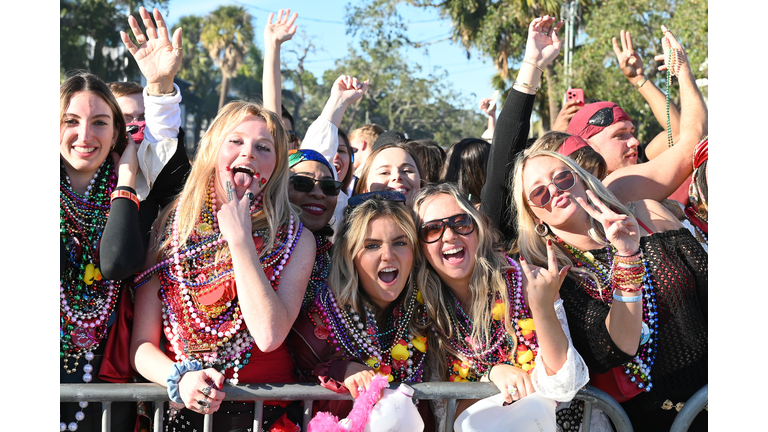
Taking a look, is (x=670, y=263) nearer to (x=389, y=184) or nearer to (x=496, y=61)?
(x=389, y=184)

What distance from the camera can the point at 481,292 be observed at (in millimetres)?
2564

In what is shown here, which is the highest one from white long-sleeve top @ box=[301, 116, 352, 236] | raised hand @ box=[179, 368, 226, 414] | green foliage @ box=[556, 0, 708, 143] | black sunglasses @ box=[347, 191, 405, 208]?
green foliage @ box=[556, 0, 708, 143]

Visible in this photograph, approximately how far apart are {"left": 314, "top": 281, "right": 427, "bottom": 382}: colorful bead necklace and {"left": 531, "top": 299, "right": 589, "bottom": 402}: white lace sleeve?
0.51 m

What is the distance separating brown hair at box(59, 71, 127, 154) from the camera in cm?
252

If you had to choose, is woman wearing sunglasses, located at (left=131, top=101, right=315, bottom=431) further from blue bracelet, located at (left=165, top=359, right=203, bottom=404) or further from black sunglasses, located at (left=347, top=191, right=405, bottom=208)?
black sunglasses, located at (left=347, top=191, right=405, bottom=208)

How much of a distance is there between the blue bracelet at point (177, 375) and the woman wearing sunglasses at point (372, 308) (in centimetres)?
45

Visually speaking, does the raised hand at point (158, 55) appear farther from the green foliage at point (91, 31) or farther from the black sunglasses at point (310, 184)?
the green foliage at point (91, 31)

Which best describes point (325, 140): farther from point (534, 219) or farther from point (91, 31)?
point (91, 31)

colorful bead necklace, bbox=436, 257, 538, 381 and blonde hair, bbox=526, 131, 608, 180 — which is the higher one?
blonde hair, bbox=526, 131, 608, 180

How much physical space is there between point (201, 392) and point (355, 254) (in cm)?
83

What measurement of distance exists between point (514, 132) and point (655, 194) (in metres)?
0.78

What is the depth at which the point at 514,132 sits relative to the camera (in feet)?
9.49

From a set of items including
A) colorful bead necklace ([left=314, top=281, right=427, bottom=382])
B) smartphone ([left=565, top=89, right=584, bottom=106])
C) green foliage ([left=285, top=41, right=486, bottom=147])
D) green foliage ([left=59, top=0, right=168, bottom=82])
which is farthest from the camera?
green foliage ([left=285, top=41, right=486, bottom=147])

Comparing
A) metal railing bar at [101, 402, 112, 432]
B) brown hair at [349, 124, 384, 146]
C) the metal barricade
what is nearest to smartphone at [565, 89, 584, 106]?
brown hair at [349, 124, 384, 146]
